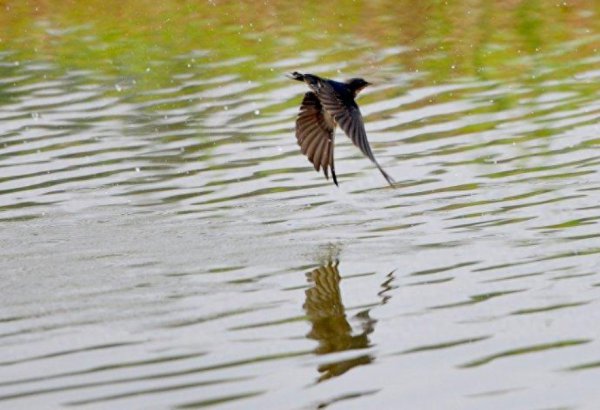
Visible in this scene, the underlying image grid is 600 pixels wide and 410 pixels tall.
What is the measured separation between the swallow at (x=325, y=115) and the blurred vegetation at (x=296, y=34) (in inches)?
194

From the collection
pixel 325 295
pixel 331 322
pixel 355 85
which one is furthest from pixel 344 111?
pixel 331 322

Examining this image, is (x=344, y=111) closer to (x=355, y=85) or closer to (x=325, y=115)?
(x=355, y=85)

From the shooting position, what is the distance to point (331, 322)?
752cm

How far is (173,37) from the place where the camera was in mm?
18172

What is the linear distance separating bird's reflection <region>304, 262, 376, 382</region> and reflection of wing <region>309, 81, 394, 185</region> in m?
0.72

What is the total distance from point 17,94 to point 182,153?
3435 mm

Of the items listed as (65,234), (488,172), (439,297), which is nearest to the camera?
(439,297)

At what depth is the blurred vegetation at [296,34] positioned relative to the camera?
15586 mm

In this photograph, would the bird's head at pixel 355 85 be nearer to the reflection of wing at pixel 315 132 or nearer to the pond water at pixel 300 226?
the reflection of wing at pixel 315 132

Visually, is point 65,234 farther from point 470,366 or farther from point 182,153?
point 470,366

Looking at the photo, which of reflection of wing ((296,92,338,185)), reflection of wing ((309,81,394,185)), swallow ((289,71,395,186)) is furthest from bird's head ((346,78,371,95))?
reflection of wing ((296,92,338,185))

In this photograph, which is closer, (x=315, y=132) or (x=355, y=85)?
(x=355, y=85)

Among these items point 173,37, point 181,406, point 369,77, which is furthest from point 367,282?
point 173,37

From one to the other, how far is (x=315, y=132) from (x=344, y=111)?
2.43 ft
